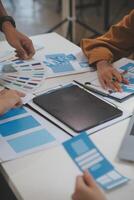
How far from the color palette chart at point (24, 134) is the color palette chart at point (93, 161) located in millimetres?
57

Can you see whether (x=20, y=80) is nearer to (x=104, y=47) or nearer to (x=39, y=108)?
(x=39, y=108)

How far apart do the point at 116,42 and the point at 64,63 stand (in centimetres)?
27

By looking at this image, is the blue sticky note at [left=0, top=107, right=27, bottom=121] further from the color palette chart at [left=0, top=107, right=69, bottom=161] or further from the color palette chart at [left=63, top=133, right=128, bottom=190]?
the color palette chart at [left=63, top=133, right=128, bottom=190]

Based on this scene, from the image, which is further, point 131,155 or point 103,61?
point 103,61

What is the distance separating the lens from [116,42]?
1.58 meters

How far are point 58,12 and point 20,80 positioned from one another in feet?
11.8

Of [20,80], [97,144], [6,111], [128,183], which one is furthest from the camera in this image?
[20,80]

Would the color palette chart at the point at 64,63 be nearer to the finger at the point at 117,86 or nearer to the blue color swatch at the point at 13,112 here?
the finger at the point at 117,86

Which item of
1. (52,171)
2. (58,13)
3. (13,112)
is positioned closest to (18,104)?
(13,112)

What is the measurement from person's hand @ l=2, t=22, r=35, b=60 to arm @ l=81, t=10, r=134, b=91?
0.25 metres

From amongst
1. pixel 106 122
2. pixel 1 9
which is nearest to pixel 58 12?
pixel 1 9

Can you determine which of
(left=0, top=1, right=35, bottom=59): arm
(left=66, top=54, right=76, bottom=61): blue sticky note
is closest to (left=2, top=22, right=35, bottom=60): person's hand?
(left=0, top=1, right=35, bottom=59): arm

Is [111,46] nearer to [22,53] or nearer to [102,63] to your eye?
[102,63]

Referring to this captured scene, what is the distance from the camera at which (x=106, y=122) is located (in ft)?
3.51
